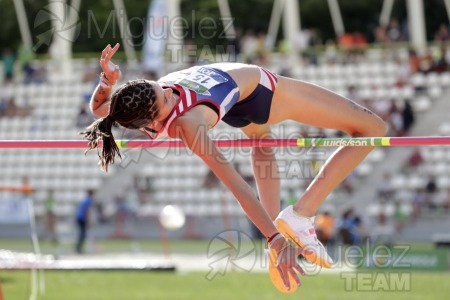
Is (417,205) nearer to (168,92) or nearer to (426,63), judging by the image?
(426,63)

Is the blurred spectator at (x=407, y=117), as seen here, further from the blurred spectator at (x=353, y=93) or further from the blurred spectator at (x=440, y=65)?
the blurred spectator at (x=440, y=65)

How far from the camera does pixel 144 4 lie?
114ft

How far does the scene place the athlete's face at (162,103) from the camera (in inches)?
183

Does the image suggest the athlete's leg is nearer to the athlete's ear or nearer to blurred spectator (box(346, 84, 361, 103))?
the athlete's ear

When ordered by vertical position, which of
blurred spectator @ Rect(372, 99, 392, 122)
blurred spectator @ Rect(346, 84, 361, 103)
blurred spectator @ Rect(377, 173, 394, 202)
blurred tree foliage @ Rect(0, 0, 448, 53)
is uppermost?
blurred tree foliage @ Rect(0, 0, 448, 53)

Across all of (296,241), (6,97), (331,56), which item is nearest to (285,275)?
(296,241)

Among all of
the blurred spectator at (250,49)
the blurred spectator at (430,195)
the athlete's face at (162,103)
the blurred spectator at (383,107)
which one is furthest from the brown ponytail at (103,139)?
the blurred spectator at (250,49)

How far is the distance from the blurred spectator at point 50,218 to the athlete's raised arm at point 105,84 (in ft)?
50.1

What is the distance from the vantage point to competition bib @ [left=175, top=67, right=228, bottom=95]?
4848mm

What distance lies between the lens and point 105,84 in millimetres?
5172

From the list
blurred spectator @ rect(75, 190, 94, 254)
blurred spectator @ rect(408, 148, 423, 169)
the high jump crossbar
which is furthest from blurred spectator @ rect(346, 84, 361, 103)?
the high jump crossbar

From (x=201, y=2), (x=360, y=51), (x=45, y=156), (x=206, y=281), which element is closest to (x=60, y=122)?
(x=45, y=156)

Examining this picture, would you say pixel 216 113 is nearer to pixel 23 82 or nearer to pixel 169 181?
pixel 169 181

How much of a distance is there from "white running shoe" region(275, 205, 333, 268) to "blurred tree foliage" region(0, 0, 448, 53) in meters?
27.2
